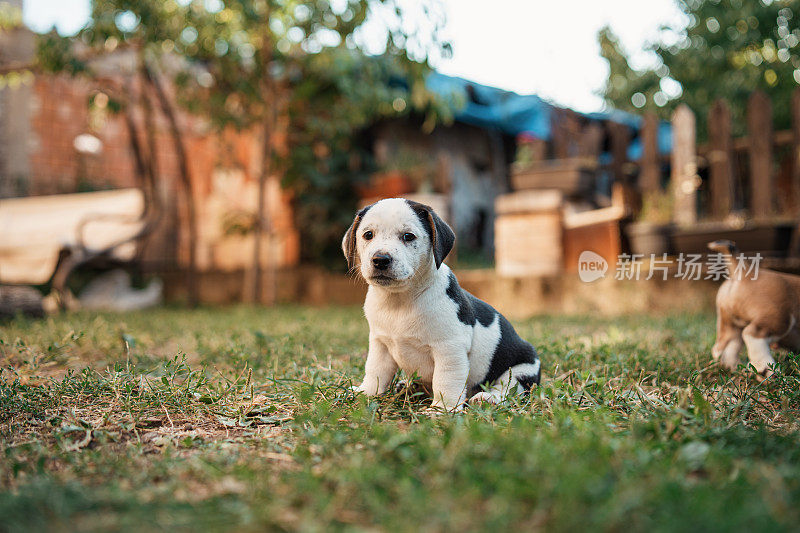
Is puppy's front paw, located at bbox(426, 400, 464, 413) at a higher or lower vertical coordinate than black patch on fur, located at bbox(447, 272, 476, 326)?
lower

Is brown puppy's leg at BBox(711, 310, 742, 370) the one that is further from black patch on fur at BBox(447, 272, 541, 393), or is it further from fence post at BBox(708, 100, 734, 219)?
fence post at BBox(708, 100, 734, 219)

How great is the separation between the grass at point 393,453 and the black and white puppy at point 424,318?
136 millimetres

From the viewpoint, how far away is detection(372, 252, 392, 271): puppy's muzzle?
202cm

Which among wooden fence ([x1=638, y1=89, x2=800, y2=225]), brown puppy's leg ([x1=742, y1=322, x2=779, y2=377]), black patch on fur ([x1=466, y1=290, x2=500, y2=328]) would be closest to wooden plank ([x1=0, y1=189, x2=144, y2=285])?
black patch on fur ([x1=466, y1=290, x2=500, y2=328])

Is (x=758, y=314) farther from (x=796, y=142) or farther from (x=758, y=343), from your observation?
(x=796, y=142)

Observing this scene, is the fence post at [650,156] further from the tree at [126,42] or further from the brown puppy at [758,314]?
the tree at [126,42]

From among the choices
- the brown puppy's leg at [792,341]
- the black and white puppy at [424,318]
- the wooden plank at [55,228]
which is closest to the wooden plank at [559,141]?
the brown puppy's leg at [792,341]

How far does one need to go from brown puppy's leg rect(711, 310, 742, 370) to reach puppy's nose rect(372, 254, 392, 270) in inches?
72.6

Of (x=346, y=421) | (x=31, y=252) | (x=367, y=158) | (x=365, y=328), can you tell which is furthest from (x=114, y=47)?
(x=346, y=421)

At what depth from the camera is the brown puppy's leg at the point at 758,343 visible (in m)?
2.67

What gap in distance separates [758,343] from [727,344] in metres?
0.21

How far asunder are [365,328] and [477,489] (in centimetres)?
364

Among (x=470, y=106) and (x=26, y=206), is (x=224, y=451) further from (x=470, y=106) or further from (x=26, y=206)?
(x=470, y=106)

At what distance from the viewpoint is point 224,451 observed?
1704 mm
